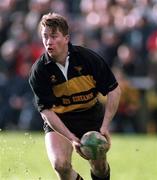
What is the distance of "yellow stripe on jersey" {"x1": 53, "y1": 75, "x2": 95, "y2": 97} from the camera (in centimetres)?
838

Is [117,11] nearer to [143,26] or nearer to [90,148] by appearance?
[143,26]

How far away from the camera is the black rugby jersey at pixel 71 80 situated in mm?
8273

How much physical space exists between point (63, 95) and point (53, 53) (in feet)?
1.67

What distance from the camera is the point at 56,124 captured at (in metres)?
8.17

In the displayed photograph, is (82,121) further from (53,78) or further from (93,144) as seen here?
(93,144)

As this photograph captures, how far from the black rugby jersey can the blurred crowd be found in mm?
9751

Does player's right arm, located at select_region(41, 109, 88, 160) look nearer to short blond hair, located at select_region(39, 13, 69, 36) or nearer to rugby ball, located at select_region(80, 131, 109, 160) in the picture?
rugby ball, located at select_region(80, 131, 109, 160)

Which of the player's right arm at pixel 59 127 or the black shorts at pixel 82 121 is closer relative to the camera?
the player's right arm at pixel 59 127

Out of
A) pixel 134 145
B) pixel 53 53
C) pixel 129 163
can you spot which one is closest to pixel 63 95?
pixel 53 53

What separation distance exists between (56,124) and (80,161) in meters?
4.90

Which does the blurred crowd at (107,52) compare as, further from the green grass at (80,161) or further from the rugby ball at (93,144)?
the rugby ball at (93,144)

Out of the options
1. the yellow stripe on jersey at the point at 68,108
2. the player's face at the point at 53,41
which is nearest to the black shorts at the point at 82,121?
the yellow stripe on jersey at the point at 68,108

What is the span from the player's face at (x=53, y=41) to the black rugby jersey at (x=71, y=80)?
20cm

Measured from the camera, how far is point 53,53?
815 cm
